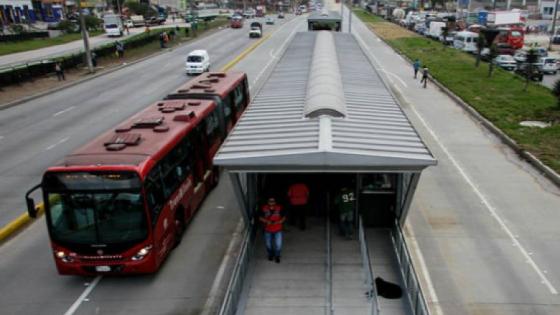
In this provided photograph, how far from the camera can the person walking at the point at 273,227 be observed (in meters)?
10.7

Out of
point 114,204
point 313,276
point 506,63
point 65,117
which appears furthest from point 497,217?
point 506,63

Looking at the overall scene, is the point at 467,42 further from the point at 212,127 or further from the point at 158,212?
the point at 158,212

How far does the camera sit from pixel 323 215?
1304 centimetres

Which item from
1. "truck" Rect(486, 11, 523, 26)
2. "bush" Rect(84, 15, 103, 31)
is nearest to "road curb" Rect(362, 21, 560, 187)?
"truck" Rect(486, 11, 523, 26)

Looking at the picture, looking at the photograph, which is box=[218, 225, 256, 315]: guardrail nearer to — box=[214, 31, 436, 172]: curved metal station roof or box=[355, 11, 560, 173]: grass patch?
box=[214, 31, 436, 172]: curved metal station roof

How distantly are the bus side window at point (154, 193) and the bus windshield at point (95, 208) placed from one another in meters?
0.28

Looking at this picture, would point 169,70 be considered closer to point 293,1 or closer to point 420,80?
point 420,80

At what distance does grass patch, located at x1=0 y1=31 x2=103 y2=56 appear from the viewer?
54737 millimetres

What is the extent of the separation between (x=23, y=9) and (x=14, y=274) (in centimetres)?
9421

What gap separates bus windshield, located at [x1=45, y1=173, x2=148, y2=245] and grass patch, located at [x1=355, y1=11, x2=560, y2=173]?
47.8 feet

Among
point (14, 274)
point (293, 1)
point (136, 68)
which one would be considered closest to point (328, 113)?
point (14, 274)

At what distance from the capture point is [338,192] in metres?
11.6

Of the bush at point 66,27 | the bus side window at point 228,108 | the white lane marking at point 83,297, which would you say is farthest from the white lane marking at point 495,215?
the bush at point 66,27

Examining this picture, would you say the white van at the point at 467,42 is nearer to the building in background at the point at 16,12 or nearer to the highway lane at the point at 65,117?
the highway lane at the point at 65,117
